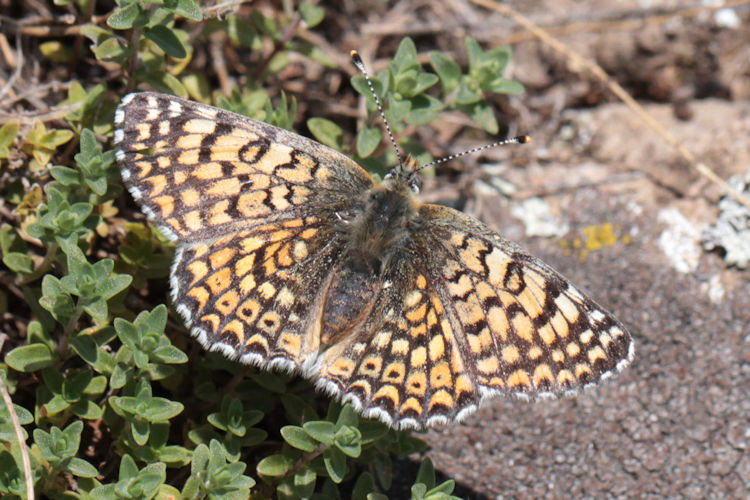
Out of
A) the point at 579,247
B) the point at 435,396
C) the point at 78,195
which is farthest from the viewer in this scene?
the point at 579,247

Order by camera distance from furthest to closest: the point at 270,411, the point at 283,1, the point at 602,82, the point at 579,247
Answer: the point at 602,82 < the point at 283,1 < the point at 579,247 < the point at 270,411

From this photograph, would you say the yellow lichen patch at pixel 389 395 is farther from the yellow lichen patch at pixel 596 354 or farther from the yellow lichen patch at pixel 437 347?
the yellow lichen patch at pixel 596 354

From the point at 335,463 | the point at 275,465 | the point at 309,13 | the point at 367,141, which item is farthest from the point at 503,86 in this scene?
the point at 275,465

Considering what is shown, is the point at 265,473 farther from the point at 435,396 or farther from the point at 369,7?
the point at 369,7

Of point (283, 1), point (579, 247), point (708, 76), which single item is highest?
point (708, 76)

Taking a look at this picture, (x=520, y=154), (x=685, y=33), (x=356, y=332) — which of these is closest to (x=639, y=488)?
(x=356, y=332)

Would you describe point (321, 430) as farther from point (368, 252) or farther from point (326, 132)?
point (326, 132)
